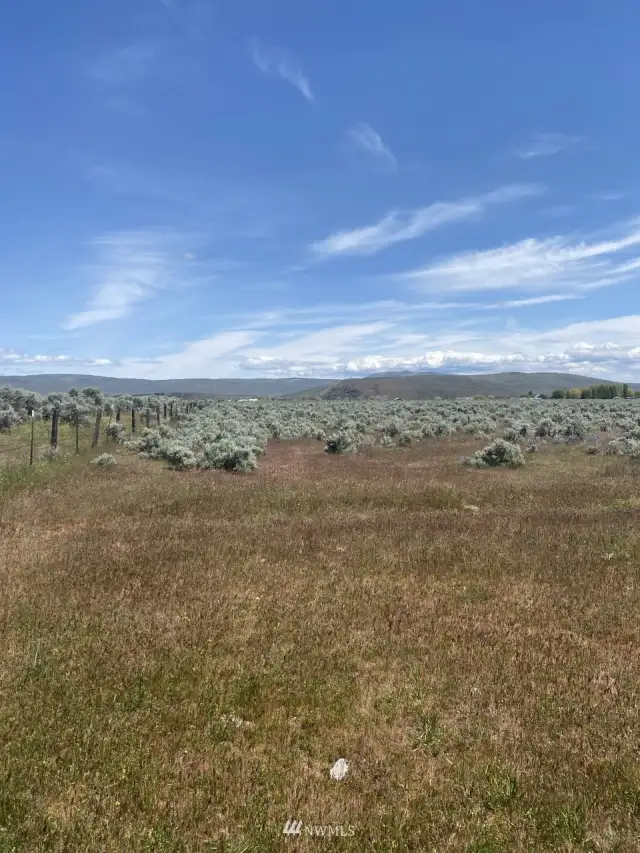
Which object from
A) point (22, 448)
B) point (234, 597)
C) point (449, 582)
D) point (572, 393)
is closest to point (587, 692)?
point (449, 582)

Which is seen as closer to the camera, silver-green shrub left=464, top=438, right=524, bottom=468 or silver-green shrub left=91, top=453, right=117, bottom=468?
silver-green shrub left=91, top=453, right=117, bottom=468

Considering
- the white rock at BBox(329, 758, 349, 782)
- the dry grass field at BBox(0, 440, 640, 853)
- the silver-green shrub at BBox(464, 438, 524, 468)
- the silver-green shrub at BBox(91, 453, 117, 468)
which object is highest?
the silver-green shrub at BBox(464, 438, 524, 468)

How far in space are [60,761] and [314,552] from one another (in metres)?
7.01

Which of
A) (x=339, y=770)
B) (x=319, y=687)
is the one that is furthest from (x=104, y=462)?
(x=339, y=770)

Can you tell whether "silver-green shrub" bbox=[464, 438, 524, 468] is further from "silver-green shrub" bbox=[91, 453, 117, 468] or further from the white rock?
the white rock

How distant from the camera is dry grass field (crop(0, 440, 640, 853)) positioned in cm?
412

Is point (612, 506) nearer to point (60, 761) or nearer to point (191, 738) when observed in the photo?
point (191, 738)

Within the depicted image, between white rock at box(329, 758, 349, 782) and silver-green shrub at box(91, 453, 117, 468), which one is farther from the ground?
silver-green shrub at box(91, 453, 117, 468)

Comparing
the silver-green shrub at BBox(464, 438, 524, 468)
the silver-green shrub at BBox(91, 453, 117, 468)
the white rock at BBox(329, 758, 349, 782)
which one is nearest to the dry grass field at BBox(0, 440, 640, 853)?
the white rock at BBox(329, 758, 349, 782)

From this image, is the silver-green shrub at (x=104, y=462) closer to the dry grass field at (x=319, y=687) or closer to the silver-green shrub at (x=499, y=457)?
the dry grass field at (x=319, y=687)

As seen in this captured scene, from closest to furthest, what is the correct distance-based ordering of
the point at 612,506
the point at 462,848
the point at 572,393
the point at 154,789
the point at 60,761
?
the point at 462,848
the point at 154,789
the point at 60,761
the point at 612,506
the point at 572,393

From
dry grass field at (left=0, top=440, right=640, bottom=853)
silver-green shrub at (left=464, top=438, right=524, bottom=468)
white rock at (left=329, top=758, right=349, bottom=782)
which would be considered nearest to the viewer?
dry grass field at (left=0, top=440, right=640, bottom=853)

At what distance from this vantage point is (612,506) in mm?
15680

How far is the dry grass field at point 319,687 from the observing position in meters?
4.12
